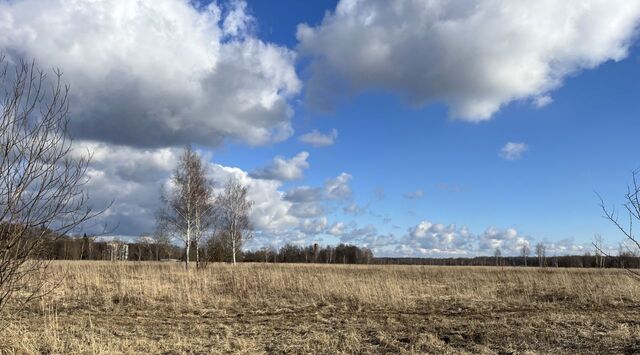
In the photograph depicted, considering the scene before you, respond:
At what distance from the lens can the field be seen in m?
8.69

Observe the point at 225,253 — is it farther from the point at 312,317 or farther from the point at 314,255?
the point at 314,255

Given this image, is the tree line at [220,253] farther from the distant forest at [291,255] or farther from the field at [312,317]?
the field at [312,317]

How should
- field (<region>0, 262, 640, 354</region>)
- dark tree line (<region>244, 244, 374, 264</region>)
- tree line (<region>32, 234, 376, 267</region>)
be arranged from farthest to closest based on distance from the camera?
dark tree line (<region>244, 244, 374, 264</region>) → tree line (<region>32, 234, 376, 267</region>) → field (<region>0, 262, 640, 354</region>)

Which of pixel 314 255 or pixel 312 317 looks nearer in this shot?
pixel 312 317

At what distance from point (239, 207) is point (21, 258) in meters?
43.0

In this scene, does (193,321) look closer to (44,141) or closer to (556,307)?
(44,141)


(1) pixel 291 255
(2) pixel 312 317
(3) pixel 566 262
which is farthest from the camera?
(1) pixel 291 255

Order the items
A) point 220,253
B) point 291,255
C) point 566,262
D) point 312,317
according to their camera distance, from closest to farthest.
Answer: point 312,317, point 220,253, point 566,262, point 291,255

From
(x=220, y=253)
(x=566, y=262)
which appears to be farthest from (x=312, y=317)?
(x=566, y=262)

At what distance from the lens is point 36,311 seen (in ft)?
42.5

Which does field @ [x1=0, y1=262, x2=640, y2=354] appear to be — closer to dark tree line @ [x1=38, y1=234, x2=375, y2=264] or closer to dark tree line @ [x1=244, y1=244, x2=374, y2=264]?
dark tree line @ [x1=38, y1=234, x2=375, y2=264]

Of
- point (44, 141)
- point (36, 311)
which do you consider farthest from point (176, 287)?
point (44, 141)

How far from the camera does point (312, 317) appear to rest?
1290 centimetres

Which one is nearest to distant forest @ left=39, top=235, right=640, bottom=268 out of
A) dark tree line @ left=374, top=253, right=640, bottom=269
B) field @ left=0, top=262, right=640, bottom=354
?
dark tree line @ left=374, top=253, right=640, bottom=269
